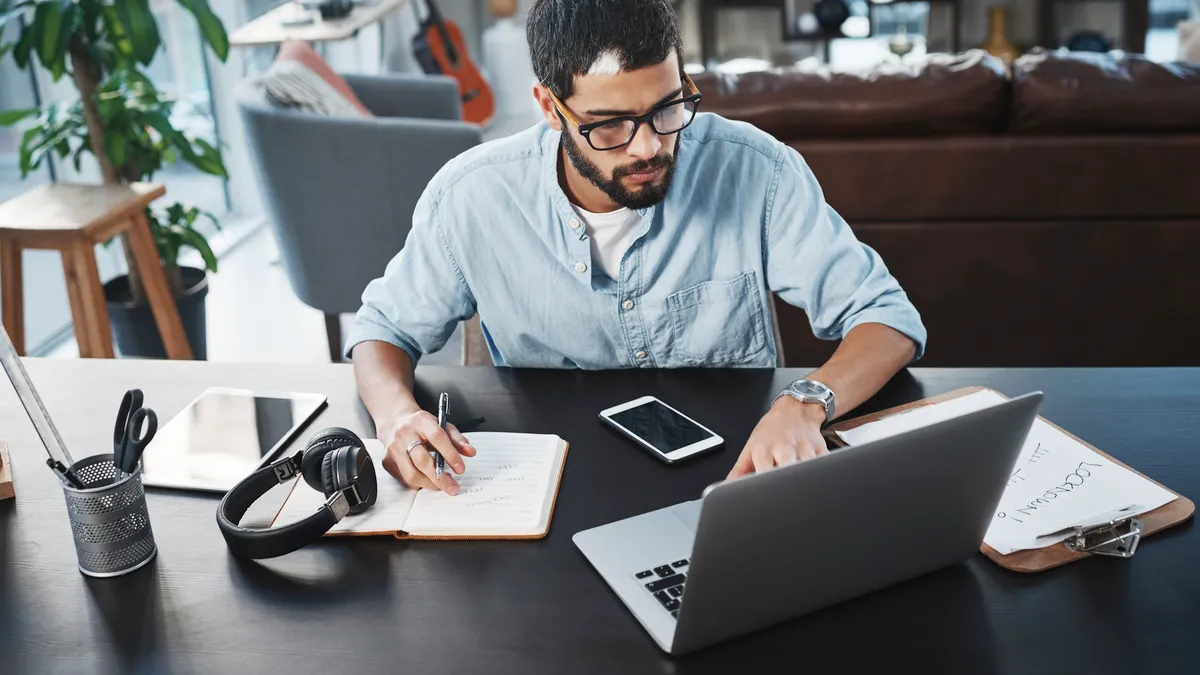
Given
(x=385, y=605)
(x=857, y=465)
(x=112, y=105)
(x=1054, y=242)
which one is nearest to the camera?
(x=857, y=465)

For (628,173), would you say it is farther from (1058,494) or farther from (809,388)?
(1058,494)

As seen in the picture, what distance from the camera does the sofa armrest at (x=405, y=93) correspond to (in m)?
3.46

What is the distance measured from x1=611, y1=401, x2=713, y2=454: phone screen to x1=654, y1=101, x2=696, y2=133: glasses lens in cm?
33

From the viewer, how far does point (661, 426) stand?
1.20 m

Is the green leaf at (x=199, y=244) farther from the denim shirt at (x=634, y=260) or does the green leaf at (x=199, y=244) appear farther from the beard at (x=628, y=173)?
the beard at (x=628, y=173)

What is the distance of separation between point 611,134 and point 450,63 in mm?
3626

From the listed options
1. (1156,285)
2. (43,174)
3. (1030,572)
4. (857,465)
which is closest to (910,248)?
(1156,285)

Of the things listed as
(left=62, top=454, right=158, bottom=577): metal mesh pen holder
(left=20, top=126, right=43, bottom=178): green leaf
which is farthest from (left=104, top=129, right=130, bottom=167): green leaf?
(left=62, top=454, right=158, bottom=577): metal mesh pen holder

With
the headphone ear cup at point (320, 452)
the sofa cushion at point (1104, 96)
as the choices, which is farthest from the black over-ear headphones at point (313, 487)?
the sofa cushion at point (1104, 96)

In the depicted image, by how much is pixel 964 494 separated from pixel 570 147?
716mm

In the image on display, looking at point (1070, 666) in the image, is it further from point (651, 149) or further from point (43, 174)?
point (43, 174)

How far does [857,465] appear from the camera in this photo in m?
0.80

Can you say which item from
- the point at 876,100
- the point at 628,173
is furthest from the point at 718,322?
the point at 876,100

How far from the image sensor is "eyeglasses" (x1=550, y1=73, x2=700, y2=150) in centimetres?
129
